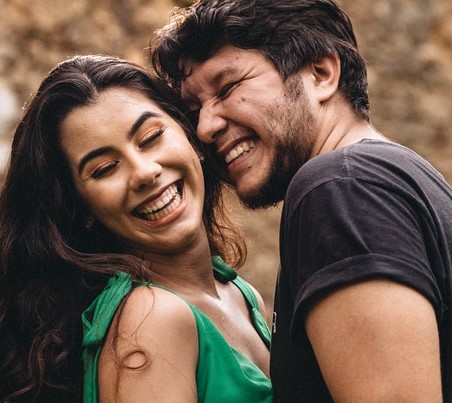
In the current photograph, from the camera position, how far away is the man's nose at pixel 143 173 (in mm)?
2729

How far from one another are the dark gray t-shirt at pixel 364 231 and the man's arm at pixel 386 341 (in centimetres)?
4

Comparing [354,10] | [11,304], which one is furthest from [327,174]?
[354,10]

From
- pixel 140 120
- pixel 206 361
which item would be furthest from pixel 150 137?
pixel 206 361

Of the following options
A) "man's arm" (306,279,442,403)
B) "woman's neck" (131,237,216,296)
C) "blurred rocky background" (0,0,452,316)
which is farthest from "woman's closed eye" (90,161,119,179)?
"blurred rocky background" (0,0,452,316)

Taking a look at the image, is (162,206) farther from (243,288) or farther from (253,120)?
(243,288)

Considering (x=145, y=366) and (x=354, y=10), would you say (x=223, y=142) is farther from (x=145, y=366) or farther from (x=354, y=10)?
(x=354, y=10)

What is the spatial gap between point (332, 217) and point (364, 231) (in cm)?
8

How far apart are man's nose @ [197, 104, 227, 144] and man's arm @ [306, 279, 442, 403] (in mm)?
1152

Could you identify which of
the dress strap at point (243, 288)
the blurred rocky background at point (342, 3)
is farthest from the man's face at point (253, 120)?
the blurred rocky background at point (342, 3)

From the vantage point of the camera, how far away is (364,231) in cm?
191

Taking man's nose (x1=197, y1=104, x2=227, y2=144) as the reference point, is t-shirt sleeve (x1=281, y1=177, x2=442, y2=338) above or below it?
above

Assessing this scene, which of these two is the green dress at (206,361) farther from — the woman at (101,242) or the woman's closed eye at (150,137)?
the woman's closed eye at (150,137)

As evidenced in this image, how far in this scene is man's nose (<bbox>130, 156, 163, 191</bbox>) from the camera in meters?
2.73

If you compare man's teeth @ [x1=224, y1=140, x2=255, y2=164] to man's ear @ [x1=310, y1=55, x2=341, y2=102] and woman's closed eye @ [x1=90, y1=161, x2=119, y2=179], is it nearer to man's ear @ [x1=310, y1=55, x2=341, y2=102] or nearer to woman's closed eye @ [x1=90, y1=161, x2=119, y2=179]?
man's ear @ [x1=310, y1=55, x2=341, y2=102]
